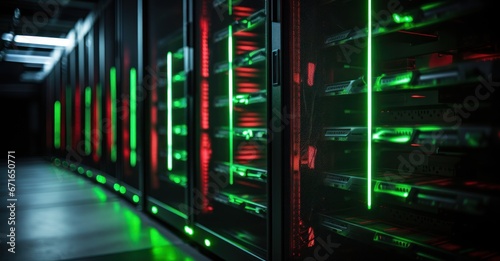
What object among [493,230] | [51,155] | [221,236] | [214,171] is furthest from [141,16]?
[51,155]

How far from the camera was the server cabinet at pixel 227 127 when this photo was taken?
7.43 ft

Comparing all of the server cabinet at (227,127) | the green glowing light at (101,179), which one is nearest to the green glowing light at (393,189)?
the server cabinet at (227,127)

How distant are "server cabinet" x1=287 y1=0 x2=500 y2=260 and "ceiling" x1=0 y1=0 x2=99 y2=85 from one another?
467 centimetres

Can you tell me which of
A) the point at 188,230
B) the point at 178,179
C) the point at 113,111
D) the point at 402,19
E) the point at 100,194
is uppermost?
the point at 402,19

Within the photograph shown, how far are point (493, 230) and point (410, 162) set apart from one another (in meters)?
0.40

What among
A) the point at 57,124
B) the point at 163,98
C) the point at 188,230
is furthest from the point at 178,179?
the point at 57,124

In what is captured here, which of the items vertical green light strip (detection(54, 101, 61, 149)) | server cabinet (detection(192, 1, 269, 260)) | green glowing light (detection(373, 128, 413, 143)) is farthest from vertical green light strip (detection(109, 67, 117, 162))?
vertical green light strip (detection(54, 101, 61, 149))

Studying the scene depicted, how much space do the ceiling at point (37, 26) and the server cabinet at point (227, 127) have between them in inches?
140

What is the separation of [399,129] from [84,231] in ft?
8.03

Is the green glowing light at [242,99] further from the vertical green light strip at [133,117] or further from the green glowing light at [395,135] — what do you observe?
the vertical green light strip at [133,117]

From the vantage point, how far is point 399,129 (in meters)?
1.42

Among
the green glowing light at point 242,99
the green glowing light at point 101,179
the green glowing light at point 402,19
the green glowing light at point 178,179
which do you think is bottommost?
the green glowing light at point 101,179

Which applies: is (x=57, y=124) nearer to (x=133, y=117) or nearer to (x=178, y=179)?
(x=133, y=117)

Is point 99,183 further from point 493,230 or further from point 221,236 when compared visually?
point 493,230
